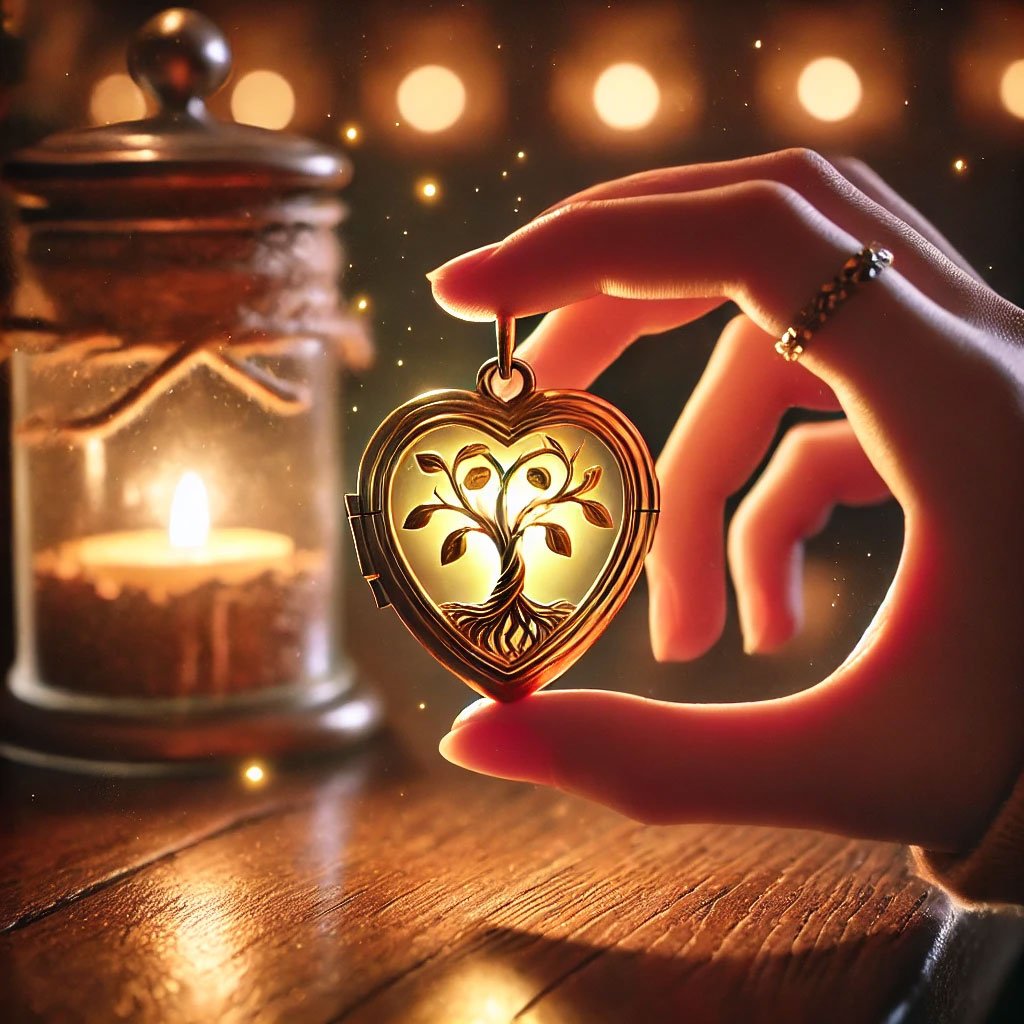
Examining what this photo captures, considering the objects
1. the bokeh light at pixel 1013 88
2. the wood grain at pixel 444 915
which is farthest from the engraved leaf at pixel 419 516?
the bokeh light at pixel 1013 88

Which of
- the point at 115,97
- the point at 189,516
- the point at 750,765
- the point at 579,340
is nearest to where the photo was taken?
the point at 750,765

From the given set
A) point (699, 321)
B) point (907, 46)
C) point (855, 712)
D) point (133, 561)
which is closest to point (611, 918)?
point (855, 712)

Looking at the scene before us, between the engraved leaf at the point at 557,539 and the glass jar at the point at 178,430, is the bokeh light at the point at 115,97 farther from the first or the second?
the engraved leaf at the point at 557,539

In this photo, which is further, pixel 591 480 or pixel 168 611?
pixel 168 611

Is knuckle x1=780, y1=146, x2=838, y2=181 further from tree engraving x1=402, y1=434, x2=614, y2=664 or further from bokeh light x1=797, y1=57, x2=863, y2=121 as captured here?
bokeh light x1=797, y1=57, x2=863, y2=121

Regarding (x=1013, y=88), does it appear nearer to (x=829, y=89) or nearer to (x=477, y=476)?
(x=829, y=89)

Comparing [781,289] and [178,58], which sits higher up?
[178,58]

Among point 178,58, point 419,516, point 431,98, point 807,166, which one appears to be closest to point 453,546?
point 419,516
